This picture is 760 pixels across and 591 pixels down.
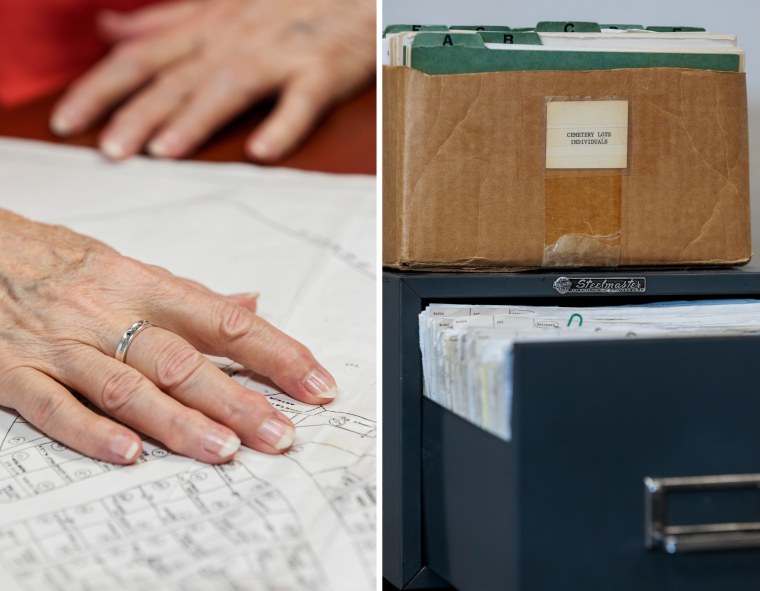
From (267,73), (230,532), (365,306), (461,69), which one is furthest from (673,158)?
(267,73)

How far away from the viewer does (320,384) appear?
86 centimetres

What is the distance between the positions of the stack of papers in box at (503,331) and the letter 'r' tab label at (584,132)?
0.14 meters

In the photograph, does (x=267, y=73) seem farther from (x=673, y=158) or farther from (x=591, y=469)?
(x=591, y=469)

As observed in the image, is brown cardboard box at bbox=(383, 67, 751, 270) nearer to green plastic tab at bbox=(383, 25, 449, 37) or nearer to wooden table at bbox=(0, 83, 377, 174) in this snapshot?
green plastic tab at bbox=(383, 25, 449, 37)

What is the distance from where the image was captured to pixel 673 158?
920 mm

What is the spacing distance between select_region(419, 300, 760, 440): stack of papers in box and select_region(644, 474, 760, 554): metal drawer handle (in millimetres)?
109

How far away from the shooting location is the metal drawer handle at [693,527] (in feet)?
2.22

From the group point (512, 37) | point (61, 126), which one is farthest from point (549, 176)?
point (61, 126)

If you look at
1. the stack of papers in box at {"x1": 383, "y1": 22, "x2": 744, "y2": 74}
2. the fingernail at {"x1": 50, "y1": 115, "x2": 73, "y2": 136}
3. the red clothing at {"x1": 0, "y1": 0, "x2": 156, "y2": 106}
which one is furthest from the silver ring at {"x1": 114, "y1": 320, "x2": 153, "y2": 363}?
the red clothing at {"x1": 0, "y1": 0, "x2": 156, "y2": 106}

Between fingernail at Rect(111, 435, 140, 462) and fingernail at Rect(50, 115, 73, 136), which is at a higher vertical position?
fingernail at Rect(50, 115, 73, 136)

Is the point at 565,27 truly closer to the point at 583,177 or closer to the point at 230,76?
the point at 583,177

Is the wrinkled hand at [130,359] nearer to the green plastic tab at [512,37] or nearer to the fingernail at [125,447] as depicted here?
the fingernail at [125,447]

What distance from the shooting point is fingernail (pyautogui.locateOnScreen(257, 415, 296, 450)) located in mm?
756

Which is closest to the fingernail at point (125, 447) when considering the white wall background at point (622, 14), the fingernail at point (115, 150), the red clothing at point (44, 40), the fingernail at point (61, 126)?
the white wall background at point (622, 14)
